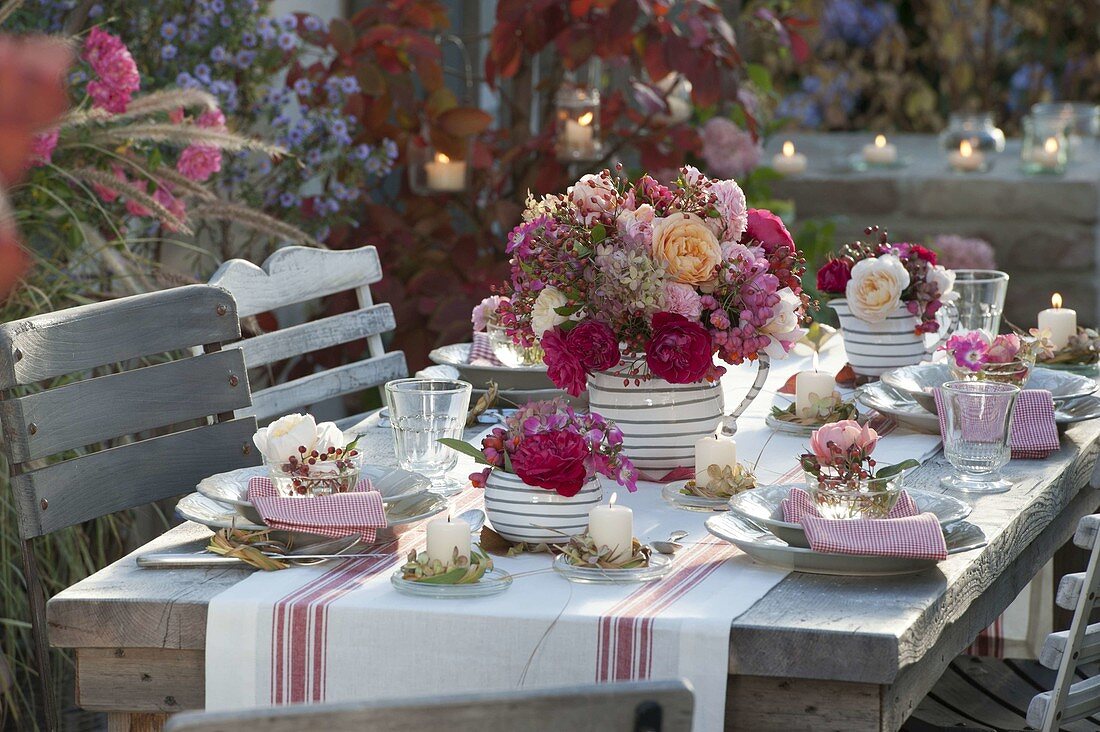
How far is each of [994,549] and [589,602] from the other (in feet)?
1.46

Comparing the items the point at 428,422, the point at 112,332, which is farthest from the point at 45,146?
the point at 428,422

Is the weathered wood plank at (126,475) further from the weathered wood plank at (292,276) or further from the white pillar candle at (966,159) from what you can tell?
the white pillar candle at (966,159)

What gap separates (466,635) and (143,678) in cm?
32

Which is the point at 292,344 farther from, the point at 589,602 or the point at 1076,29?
the point at 1076,29

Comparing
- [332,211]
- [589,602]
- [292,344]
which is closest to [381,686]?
[589,602]

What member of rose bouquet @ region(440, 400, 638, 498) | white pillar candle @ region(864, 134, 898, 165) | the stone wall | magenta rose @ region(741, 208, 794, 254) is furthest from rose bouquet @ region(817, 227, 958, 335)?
white pillar candle @ region(864, 134, 898, 165)

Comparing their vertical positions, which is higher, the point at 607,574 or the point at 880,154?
the point at 880,154

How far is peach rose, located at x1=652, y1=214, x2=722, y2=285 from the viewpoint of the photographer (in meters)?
1.52

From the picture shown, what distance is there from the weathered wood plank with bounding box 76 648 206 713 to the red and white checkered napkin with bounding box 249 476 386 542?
0.50ft

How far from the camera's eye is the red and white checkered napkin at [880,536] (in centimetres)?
121

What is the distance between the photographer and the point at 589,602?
1.17m

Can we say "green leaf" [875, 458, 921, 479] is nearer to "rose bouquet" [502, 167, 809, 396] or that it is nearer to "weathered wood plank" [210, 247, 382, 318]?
"rose bouquet" [502, 167, 809, 396]

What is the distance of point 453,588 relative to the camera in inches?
46.8

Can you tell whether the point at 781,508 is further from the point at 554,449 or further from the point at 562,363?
the point at 562,363
